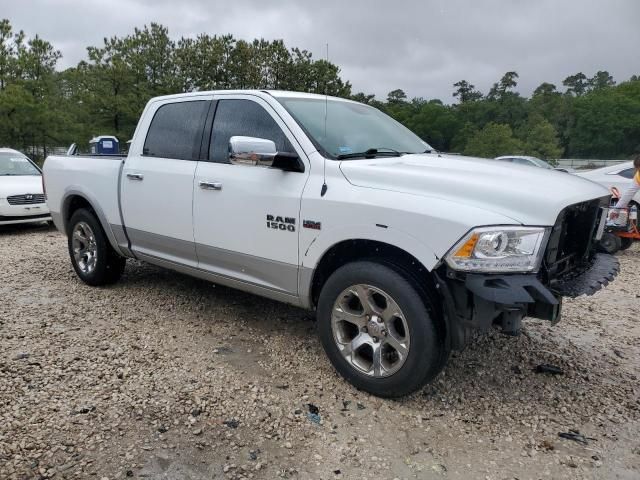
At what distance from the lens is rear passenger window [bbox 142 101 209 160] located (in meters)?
4.29

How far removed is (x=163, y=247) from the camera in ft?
14.8

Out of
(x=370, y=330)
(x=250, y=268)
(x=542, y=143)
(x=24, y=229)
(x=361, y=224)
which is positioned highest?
(x=361, y=224)

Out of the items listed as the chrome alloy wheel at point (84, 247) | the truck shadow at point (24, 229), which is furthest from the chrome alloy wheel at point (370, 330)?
the truck shadow at point (24, 229)

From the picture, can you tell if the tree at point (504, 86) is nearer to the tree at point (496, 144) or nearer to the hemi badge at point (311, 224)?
the tree at point (496, 144)

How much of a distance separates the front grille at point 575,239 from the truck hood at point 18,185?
353 inches

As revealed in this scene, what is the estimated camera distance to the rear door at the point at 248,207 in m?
3.51

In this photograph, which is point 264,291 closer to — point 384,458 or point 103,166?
point 384,458

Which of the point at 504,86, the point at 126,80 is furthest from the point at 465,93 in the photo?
the point at 126,80

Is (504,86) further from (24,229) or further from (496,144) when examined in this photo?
(24,229)

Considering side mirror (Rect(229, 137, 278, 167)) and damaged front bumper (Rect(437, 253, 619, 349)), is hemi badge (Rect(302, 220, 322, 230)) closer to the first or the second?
side mirror (Rect(229, 137, 278, 167))

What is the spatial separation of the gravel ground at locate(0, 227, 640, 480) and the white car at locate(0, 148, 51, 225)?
4.83 metres

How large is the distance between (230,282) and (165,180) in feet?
3.50

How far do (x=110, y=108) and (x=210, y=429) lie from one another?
1027 inches

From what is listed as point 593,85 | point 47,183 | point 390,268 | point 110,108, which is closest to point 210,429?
point 390,268
